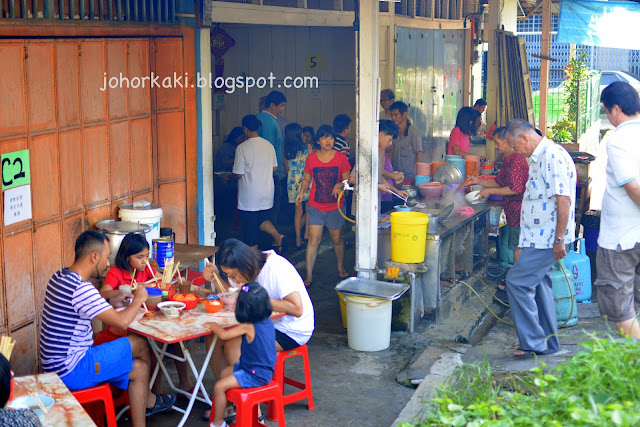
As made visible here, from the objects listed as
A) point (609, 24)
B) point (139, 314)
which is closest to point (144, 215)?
point (139, 314)

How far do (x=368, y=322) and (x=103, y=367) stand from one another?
2524mm

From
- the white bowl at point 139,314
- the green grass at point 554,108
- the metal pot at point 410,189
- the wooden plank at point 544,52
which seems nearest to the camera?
the white bowl at point 139,314

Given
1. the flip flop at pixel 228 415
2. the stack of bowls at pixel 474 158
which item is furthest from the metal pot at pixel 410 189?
the flip flop at pixel 228 415

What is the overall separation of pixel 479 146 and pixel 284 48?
3.46 meters

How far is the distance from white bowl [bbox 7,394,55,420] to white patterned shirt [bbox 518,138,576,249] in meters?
3.72

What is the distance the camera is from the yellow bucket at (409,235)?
676 centimetres

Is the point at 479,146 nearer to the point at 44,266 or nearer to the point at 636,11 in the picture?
the point at 636,11

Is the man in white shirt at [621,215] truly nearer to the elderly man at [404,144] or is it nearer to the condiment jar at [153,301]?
the condiment jar at [153,301]

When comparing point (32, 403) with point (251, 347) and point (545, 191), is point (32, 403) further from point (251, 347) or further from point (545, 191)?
point (545, 191)

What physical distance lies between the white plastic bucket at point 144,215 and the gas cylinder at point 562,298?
11.8 feet

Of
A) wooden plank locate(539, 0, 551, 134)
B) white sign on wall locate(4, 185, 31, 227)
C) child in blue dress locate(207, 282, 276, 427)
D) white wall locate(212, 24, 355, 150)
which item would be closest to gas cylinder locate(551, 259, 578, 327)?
child in blue dress locate(207, 282, 276, 427)

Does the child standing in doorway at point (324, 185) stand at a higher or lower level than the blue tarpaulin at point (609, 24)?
lower

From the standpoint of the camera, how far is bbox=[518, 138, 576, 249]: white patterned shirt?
590cm

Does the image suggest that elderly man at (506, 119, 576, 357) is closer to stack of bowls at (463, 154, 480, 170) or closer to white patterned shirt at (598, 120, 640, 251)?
white patterned shirt at (598, 120, 640, 251)
